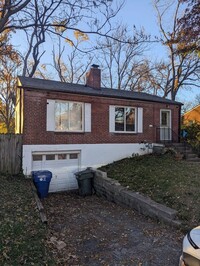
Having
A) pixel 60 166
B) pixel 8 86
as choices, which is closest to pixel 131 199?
pixel 60 166

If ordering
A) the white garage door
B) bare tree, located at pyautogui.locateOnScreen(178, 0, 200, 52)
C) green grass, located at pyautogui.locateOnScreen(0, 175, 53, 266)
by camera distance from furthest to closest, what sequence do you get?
bare tree, located at pyautogui.locateOnScreen(178, 0, 200, 52) < the white garage door < green grass, located at pyautogui.locateOnScreen(0, 175, 53, 266)

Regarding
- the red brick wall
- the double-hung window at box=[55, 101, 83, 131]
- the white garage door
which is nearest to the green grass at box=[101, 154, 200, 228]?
the red brick wall

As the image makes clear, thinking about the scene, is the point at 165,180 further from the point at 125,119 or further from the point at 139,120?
the point at 139,120

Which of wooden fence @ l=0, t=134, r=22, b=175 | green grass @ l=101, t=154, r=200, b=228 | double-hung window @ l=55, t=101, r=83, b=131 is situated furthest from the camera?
double-hung window @ l=55, t=101, r=83, b=131

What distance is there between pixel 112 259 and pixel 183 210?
9.50 feet

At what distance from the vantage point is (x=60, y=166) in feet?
40.2

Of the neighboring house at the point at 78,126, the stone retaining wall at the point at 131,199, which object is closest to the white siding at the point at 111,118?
the neighboring house at the point at 78,126

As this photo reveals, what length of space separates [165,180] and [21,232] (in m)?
6.00

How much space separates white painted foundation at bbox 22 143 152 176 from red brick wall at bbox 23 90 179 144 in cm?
25

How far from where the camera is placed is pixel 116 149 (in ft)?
45.3

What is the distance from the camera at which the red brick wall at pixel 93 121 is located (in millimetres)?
11383

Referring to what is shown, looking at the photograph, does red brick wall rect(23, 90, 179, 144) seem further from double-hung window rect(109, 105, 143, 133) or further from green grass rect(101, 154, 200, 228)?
green grass rect(101, 154, 200, 228)

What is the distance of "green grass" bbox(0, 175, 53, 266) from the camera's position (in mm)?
4090

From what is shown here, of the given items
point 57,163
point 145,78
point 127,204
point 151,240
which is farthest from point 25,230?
point 145,78
